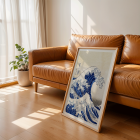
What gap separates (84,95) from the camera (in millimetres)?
1904

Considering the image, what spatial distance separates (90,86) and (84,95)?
0.12m

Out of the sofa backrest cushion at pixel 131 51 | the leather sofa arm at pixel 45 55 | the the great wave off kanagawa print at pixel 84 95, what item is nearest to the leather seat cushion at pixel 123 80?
the the great wave off kanagawa print at pixel 84 95

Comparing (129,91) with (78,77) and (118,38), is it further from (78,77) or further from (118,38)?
(118,38)

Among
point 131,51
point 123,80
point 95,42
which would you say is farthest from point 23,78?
point 123,80

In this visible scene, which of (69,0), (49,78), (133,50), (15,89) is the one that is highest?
(69,0)

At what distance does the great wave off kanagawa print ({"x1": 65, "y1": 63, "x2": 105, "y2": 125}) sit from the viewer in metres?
1.78

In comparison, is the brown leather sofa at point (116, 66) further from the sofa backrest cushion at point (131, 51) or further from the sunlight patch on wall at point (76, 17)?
the sunlight patch on wall at point (76, 17)

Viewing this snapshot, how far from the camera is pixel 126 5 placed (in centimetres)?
276

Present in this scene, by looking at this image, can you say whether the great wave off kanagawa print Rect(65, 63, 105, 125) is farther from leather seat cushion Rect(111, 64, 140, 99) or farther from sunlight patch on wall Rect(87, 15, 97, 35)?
sunlight patch on wall Rect(87, 15, 97, 35)

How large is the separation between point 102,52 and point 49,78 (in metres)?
0.89

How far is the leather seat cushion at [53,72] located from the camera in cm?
225

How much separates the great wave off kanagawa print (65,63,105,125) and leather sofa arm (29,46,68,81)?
2.94ft

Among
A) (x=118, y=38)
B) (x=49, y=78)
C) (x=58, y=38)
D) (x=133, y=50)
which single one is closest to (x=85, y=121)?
(x=49, y=78)

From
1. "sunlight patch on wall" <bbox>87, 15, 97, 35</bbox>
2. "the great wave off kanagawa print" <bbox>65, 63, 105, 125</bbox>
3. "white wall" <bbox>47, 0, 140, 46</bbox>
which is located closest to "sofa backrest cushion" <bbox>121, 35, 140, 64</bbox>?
"white wall" <bbox>47, 0, 140, 46</bbox>
